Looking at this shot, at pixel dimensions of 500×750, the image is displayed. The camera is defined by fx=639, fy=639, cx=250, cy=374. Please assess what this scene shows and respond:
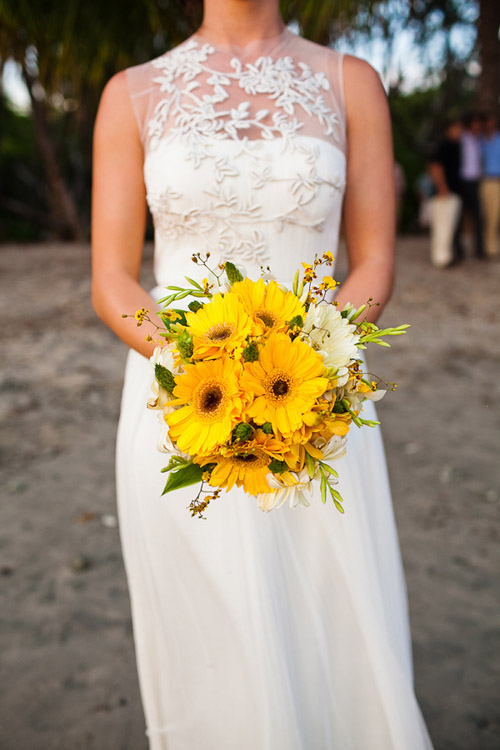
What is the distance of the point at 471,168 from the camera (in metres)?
10.2

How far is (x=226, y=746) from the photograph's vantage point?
190 centimetres

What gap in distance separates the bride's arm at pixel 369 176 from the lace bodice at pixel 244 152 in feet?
0.15

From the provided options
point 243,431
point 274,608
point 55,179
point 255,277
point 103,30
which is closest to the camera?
point 243,431

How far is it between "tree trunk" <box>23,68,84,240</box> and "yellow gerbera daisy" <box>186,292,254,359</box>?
977 cm

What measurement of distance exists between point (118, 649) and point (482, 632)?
171 cm

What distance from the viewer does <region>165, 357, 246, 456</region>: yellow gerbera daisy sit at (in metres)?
1.17

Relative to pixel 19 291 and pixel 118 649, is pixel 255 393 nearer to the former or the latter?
pixel 118 649

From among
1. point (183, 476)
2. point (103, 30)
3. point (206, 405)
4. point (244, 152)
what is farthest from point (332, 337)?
point (103, 30)

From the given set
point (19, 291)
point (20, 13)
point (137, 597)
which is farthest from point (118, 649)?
point (19, 291)

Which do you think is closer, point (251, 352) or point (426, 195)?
point (251, 352)

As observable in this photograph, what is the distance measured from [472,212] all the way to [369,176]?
938cm

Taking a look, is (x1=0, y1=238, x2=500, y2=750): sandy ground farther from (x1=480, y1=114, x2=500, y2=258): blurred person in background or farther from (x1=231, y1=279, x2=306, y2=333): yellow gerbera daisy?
(x1=480, y1=114, x2=500, y2=258): blurred person in background

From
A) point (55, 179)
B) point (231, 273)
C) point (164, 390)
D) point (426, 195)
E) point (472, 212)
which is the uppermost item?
point (55, 179)

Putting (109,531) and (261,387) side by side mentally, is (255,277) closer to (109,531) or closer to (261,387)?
(261,387)
